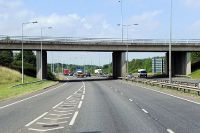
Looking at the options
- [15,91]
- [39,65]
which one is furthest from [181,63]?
[15,91]

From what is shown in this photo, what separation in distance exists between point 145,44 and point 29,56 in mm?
77229

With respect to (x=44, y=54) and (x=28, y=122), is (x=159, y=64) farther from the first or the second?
(x=28, y=122)

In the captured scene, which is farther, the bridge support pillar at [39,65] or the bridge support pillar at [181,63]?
the bridge support pillar at [181,63]

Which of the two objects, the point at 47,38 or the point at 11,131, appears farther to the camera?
the point at 47,38

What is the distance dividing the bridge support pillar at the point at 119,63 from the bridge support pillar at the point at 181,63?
10.9 m

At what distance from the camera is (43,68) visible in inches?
3482

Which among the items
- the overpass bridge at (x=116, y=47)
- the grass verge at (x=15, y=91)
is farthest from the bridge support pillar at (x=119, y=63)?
the grass verge at (x=15, y=91)

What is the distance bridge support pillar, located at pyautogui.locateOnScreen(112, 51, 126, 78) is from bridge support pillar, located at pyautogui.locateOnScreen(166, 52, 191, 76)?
10872 mm

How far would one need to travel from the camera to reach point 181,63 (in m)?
101

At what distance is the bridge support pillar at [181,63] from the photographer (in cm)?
9988

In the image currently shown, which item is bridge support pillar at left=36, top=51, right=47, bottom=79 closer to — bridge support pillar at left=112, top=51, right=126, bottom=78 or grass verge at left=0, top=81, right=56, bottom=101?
bridge support pillar at left=112, top=51, right=126, bottom=78

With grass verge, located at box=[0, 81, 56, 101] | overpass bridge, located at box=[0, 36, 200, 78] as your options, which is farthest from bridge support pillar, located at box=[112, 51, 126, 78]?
grass verge, located at box=[0, 81, 56, 101]

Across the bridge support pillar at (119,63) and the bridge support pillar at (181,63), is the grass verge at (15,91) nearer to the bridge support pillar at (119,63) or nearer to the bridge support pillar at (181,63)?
the bridge support pillar at (119,63)

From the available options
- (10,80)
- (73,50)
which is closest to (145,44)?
(73,50)
